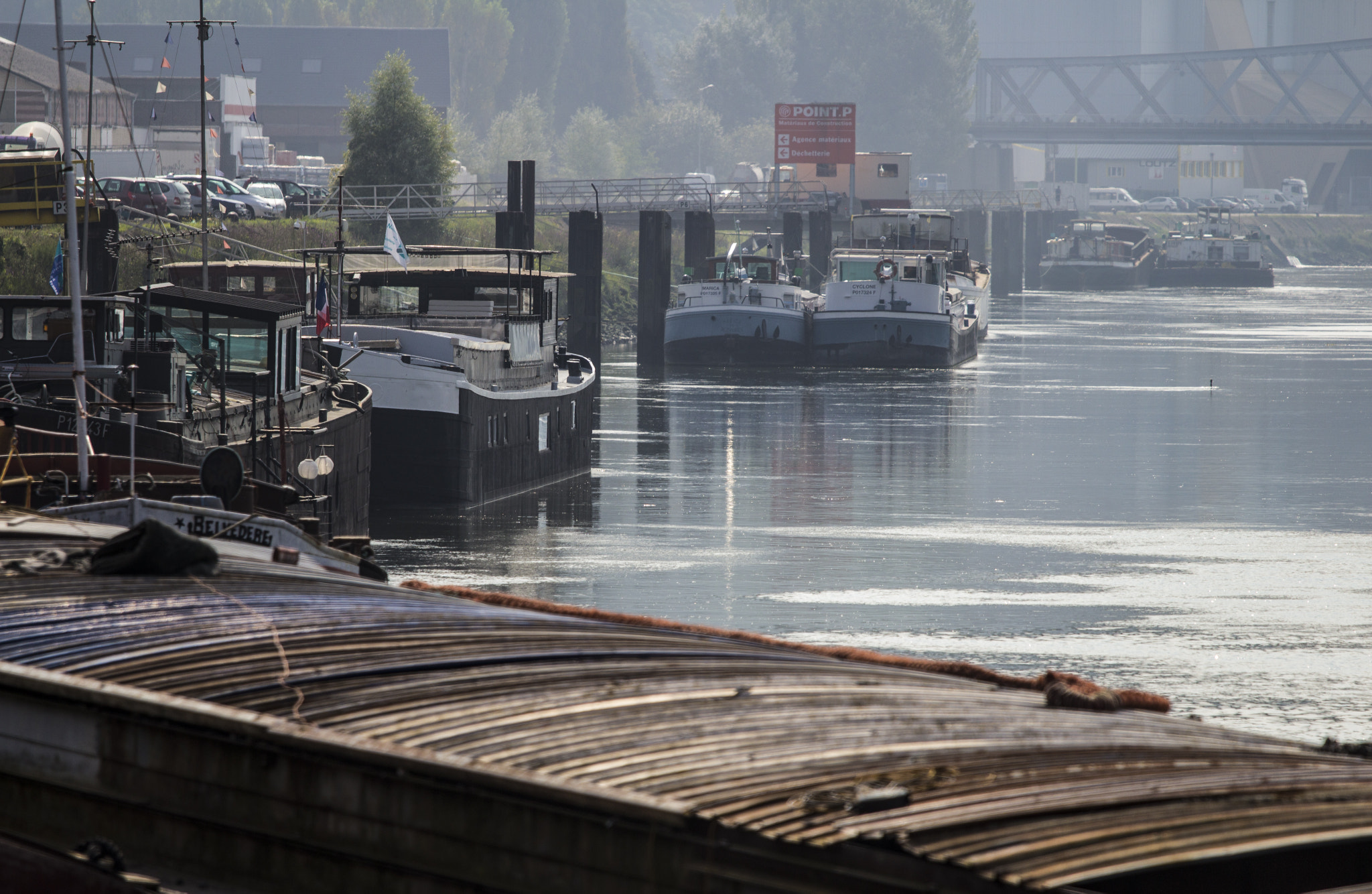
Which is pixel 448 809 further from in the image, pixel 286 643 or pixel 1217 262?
pixel 1217 262

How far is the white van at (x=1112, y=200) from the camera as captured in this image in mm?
174000

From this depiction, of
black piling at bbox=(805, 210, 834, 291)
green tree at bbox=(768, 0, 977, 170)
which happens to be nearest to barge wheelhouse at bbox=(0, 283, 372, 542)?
black piling at bbox=(805, 210, 834, 291)

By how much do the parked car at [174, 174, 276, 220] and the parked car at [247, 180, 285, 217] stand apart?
21 centimetres

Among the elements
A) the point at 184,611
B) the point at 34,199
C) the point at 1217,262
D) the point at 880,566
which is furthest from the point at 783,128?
the point at 184,611

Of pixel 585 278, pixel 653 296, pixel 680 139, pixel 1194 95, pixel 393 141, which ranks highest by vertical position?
pixel 1194 95

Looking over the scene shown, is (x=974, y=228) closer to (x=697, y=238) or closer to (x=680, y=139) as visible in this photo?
(x=680, y=139)

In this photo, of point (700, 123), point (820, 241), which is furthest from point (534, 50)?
point (820, 241)

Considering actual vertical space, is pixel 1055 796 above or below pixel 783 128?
below

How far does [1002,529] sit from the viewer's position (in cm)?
3142

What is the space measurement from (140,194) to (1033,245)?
95.1 meters

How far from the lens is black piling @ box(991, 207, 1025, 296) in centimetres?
12675

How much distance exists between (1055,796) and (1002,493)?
28.5 metres

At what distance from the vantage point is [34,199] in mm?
43531

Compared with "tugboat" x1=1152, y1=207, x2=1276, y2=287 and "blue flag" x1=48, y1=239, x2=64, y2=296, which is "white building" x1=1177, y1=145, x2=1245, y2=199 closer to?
"tugboat" x1=1152, y1=207, x2=1276, y2=287
